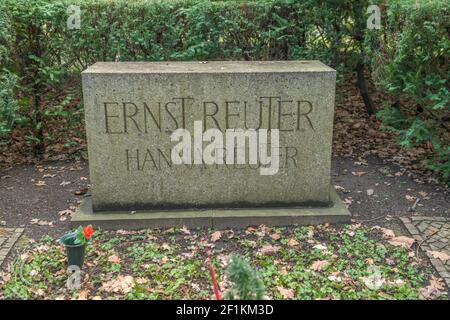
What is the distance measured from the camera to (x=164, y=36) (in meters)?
6.55

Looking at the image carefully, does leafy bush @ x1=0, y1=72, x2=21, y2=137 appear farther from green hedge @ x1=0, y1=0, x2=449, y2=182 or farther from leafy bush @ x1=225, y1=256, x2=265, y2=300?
leafy bush @ x1=225, y1=256, x2=265, y2=300

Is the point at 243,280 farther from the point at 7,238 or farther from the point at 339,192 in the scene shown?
the point at 339,192

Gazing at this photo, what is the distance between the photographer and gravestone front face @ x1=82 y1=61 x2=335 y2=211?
16.3 feet

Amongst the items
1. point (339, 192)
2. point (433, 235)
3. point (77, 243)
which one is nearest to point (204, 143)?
point (77, 243)

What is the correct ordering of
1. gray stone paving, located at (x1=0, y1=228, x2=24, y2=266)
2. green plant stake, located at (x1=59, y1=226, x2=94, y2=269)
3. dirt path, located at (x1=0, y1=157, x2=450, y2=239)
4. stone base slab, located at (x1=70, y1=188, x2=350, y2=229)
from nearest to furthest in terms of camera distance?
green plant stake, located at (x1=59, y1=226, x2=94, y2=269) → gray stone paving, located at (x1=0, y1=228, x2=24, y2=266) → stone base slab, located at (x1=70, y1=188, x2=350, y2=229) → dirt path, located at (x1=0, y1=157, x2=450, y2=239)

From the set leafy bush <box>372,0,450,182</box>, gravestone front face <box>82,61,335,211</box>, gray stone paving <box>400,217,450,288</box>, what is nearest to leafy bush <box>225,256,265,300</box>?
gray stone paving <box>400,217,450,288</box>

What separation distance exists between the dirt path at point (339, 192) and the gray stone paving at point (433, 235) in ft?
0.44

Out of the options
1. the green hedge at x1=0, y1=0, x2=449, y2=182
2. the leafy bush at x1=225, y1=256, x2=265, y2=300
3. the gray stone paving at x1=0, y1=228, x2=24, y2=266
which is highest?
the green hedge at x1=0, y1=0, x2=449, y2=182

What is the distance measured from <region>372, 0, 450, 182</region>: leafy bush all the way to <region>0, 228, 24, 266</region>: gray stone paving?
4.14 meters

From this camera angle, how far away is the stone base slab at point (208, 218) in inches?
201

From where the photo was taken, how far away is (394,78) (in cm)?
598

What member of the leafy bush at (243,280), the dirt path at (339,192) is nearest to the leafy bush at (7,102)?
the dirt path at (339,192)

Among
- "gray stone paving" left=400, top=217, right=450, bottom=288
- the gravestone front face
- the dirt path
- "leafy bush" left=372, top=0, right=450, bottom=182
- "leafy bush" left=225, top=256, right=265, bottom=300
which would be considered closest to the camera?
"leafy bush" left=225, top=256, right=265, bottom=300

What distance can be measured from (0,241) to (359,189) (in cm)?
380
